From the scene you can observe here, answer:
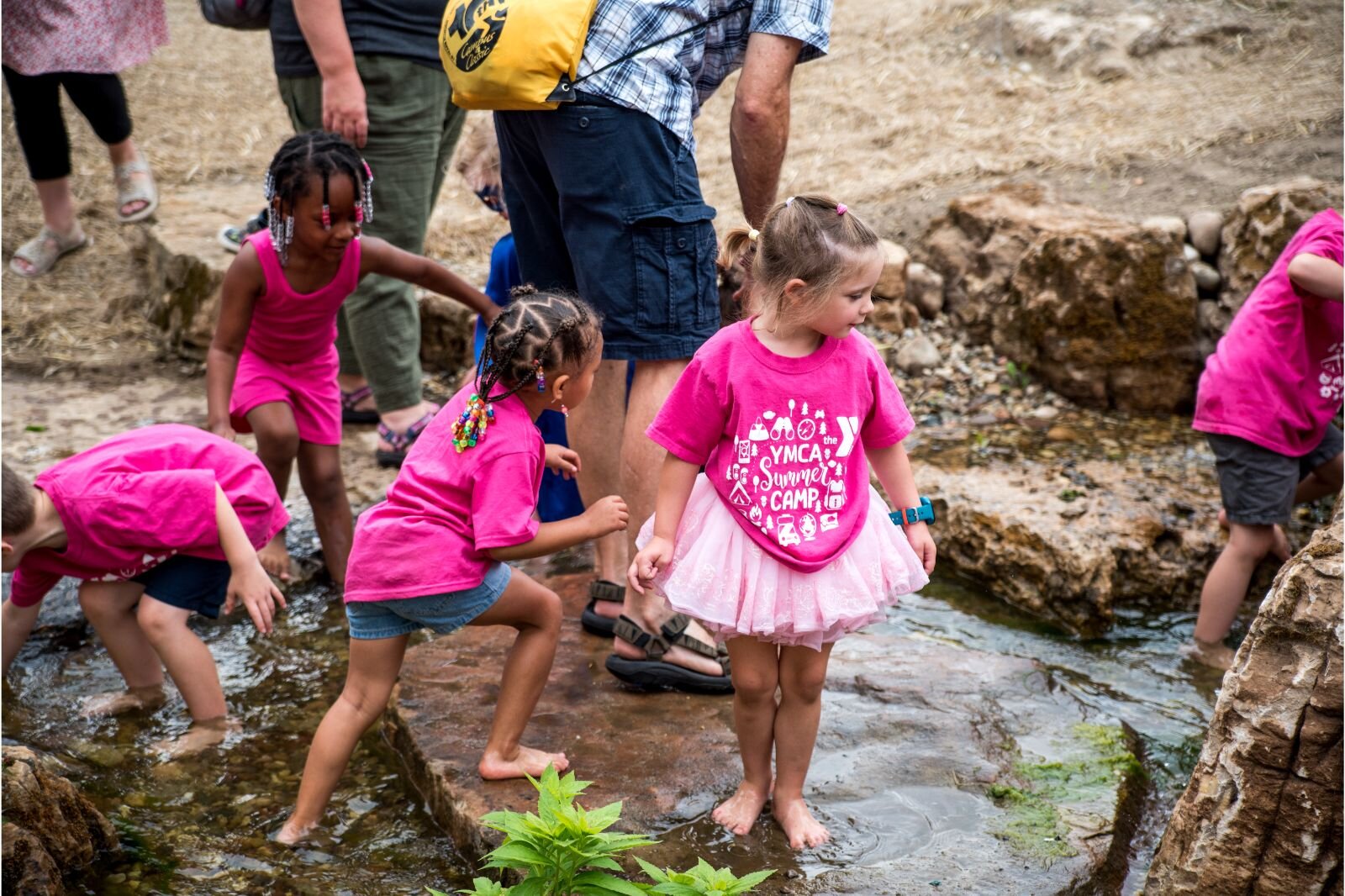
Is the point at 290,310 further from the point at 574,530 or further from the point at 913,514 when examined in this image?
the point at 913,514

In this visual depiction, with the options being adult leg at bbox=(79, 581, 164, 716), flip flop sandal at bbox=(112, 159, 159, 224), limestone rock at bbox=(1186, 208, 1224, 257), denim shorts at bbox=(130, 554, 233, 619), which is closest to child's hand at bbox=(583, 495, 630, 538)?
denim shorts at bbox=(130, 554, 233, 619)

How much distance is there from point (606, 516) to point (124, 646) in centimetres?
163

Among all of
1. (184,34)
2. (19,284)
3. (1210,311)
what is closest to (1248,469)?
(1210,311)

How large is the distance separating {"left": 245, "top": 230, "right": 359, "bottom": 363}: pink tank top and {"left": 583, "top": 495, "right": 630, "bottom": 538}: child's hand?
1.65m

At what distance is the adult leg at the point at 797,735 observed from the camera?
104 inches

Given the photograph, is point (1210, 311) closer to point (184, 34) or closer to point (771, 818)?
point (771, 818)

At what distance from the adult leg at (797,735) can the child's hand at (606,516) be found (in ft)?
1.43

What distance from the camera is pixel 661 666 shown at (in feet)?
10.5

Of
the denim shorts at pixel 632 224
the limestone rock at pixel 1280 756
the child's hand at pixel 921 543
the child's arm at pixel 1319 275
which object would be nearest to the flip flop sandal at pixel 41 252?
the denim shorts at pixel 632 224

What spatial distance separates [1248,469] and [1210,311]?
64.4 inches

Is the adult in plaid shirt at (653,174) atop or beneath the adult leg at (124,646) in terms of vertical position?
atop

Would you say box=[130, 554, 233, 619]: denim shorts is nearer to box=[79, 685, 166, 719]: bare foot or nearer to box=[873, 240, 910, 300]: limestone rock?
box=[79, 685, 166, 719]: bare foot

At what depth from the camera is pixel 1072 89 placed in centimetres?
775

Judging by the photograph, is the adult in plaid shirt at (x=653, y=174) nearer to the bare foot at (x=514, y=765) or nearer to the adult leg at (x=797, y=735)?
the bare foot at (x=514, y=765)
